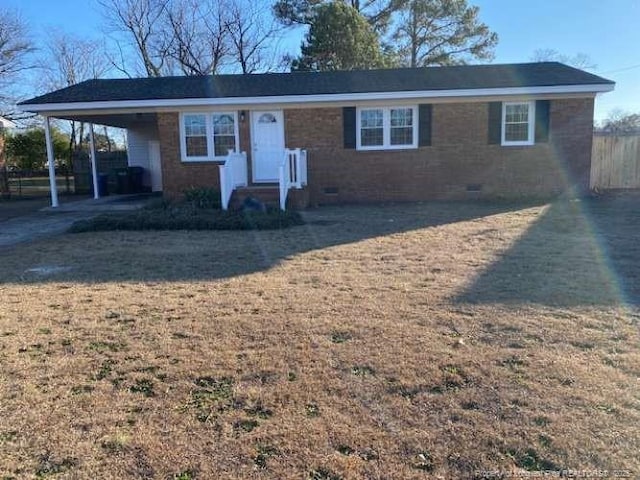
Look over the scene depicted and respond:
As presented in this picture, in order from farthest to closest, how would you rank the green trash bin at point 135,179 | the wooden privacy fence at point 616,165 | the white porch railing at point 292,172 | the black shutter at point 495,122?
the green trash bin at point 135,179 < the wooden privacy fence at point 616,165 < the black shutter at point 495,122 < the white porch railing at point 292,172

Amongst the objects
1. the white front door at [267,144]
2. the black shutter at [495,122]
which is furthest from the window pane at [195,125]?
the black shutter at [495,122]

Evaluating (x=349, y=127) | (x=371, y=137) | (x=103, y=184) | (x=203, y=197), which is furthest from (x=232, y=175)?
(x=103, y=184)

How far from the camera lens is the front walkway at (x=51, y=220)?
33.2 ft

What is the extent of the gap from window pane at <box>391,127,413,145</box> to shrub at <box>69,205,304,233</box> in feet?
15.8

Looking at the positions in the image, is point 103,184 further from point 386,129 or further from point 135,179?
point 386,129

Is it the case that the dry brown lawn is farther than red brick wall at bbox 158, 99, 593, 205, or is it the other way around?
red brick wall at bbox 158, 99, 593, 205

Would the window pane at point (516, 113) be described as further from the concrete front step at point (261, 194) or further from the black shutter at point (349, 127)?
the concrete front step at point (261, 194)

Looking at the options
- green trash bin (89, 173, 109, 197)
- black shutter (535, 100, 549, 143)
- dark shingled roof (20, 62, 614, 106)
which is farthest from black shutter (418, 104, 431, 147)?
green trash bin (89, 173, 109, 197)

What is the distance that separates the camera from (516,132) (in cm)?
1421

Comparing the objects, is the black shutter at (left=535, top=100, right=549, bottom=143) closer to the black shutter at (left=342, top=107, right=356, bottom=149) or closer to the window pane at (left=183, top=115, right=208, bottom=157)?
the black shutter at (left=342, top=107, right=356, bottom=149)

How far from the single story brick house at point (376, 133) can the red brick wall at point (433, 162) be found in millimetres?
27

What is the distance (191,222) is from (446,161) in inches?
294

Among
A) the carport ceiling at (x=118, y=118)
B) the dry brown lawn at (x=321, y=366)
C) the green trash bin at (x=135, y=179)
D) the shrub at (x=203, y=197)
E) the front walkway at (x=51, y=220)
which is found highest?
the carport ceiling at (x=118, y=118)

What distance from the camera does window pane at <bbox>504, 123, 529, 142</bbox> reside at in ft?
46.5
